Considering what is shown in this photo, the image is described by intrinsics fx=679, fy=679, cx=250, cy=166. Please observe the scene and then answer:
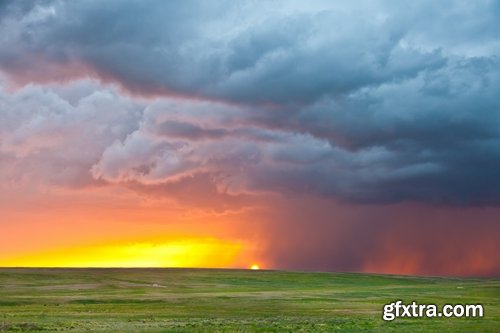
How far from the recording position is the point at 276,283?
180 meters

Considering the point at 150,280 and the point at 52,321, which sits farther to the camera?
the point at 150,280

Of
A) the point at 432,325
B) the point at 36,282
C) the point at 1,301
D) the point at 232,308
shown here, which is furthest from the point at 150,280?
the point at 432,325

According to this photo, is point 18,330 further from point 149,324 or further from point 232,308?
point 232,308

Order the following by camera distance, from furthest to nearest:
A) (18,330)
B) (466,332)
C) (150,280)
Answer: (150,280) < (18,330) < (466,332)

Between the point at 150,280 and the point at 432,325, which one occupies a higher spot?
the point at 150,280

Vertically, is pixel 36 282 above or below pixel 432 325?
above

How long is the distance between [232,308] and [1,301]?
3626cm

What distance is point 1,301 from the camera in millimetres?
93938

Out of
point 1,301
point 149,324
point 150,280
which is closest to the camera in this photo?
point 149,324

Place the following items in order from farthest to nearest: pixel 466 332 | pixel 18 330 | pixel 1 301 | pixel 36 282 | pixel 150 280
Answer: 1. pixel 150 280
2. pixel 36 282
3. pixel 1 301
4. pixel 18 330
5. pixel 466 332

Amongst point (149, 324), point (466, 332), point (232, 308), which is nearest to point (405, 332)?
point (466, 332)

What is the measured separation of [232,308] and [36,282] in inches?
3697


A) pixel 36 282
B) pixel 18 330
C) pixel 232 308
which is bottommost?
pixel 18 330

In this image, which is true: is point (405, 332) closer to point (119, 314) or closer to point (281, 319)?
point (281, 319)
